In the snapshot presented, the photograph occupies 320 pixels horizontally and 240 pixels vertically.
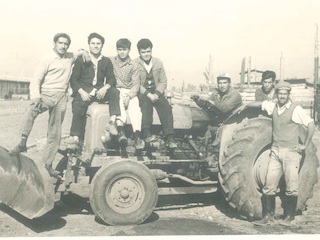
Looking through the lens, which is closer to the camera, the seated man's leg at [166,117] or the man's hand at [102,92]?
the man's hand at [102,92]

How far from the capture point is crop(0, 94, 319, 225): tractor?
16.4ft

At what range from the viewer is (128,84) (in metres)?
5.71

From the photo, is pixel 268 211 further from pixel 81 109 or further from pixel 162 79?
pixel 81 109

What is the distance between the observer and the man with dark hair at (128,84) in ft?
17.8

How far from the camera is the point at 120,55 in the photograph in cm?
569

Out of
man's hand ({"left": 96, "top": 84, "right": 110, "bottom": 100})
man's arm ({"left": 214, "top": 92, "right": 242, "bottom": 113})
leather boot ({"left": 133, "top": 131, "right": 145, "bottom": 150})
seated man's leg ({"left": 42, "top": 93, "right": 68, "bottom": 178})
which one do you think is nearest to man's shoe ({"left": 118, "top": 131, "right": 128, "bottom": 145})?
leather boot ({"left": 133, "top": 131, "right": 145, "bottom": 150})

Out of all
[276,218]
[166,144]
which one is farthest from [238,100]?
[276,218]

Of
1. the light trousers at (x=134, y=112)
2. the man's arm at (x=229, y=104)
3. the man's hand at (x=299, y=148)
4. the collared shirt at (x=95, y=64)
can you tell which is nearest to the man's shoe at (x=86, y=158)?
the light trousers at (x=134, y=112)

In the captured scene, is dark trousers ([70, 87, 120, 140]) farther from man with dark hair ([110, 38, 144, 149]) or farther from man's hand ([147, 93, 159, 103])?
man's hand ([147, 93, 159, 103])

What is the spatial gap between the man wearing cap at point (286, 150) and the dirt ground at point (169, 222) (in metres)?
0.26

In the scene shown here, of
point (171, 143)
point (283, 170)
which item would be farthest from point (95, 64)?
point (283, 170)

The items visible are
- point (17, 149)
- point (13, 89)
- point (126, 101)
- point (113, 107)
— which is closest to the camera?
point (17, 149)

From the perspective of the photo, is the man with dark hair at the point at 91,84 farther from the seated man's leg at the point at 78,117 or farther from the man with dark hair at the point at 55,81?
the man with dark hair at the point at 55,81

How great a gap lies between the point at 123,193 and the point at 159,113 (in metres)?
1.23
